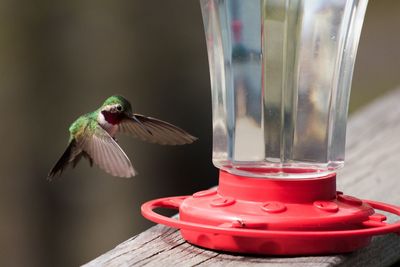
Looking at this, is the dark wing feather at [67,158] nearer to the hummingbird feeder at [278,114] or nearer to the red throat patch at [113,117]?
the red throat patch at [113,117]

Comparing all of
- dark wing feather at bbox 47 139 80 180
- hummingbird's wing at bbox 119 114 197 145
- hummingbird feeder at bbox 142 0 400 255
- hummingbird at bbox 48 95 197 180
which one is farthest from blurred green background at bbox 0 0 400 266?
hummingbird feeder at bbox 142 0 400 255

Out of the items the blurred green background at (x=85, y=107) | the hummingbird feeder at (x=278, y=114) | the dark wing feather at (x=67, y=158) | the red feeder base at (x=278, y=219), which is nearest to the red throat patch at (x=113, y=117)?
the dark wing feather at (x=67, y=158)

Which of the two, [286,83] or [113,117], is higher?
[286,83]

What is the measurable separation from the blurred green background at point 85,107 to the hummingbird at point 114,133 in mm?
3056

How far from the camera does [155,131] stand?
2217 mm

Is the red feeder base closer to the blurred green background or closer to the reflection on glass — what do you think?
the reflection on glass

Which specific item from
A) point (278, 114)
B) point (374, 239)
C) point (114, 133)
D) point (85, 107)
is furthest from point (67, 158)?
point (85, 107)

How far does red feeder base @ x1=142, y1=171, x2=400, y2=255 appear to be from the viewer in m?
1.54

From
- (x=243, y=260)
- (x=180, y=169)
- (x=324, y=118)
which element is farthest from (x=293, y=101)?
(x=180, y=169)

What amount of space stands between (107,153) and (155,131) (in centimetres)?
14

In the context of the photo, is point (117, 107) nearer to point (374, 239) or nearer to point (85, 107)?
point (374, 239)

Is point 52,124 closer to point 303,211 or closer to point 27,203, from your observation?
point 27,203

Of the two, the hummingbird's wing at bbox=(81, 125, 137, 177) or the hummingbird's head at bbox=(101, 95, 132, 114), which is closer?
the hummingbird's wing at bbox=(81, 125, 137, 177)

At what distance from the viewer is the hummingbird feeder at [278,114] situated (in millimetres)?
1612
